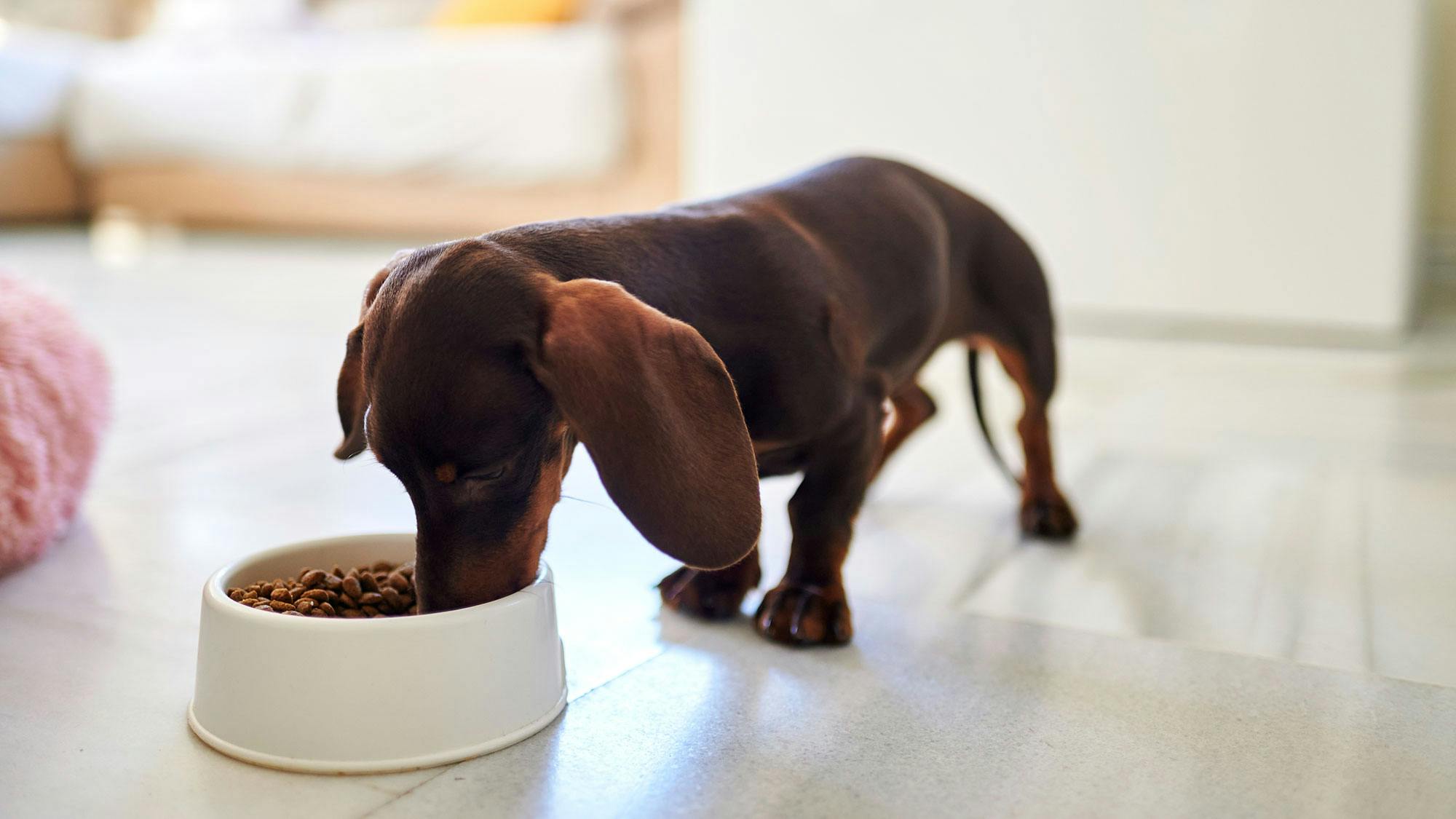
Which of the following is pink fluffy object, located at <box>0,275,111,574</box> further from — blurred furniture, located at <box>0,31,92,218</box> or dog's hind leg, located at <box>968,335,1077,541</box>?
blurred furniture, located at <box>0,31,92,218</box>

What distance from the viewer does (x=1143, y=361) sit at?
3.76 m

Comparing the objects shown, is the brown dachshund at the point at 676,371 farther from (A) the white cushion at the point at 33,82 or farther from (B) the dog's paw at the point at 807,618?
(A) the white cushion at the point at 33,82

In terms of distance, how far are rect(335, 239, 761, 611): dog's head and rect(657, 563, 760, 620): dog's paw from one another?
431mm

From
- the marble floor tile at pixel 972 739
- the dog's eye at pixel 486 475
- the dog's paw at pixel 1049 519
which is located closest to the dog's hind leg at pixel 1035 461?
the dog's paw at pixel 1049 519

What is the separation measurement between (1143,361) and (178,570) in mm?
2763

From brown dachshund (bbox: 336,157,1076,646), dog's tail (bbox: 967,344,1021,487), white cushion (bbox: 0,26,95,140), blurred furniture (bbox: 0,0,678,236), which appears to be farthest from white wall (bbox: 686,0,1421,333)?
white cushion (bbox: 0,26,95,140)

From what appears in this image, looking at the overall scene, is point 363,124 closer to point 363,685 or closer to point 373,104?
point 373,104

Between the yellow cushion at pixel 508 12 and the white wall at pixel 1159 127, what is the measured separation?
1.94 meters

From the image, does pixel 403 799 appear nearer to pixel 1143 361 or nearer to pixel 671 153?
pixel 1143 361

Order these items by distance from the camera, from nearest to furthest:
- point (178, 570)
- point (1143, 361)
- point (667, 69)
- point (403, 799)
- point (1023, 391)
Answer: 1. point (403, 799)
2. point (178, 570)
3. point (1023, 391)
4. point (1143, 361)
5. point (667, 69)

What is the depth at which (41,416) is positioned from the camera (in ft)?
6.19

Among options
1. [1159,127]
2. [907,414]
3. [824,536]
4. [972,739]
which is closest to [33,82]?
[1159,127]

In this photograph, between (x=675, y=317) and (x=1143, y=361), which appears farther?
(x=1143, y=361)

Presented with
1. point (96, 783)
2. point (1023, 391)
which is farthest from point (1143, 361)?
point (96, 783)
